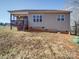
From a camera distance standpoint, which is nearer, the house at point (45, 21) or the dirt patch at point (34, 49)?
the dirt patch at point (34, 49)

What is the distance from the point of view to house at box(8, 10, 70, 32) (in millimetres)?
23391

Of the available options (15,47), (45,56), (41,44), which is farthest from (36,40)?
(45,56)

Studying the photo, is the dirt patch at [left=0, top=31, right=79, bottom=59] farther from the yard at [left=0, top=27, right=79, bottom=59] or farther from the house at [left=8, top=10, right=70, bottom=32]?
the house at [left=8, top=10, right=70, bottom=32]

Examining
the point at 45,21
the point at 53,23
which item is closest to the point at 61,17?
the point at 53,23

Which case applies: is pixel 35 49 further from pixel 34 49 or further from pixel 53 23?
pixel 53 23

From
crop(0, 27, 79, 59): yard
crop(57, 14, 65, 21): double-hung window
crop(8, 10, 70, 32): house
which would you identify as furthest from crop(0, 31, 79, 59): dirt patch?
crop(57, 14, 65, 21): double-hung window

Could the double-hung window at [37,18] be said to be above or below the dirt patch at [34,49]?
above

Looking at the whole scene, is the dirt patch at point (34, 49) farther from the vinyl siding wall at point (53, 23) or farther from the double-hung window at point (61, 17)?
the double-hung window at point (61, 17)

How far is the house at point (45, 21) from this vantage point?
2339 cm

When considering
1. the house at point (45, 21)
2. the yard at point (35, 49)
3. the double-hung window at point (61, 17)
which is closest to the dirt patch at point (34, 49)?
the yard at point (35, 49)

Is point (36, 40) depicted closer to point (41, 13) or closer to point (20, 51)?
point (20, 51)

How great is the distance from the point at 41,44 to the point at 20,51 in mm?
2008

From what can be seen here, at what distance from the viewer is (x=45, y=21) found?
23.7m

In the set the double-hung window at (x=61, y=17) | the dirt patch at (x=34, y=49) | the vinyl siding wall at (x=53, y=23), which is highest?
the double-hung window at (x=61, y=17)
